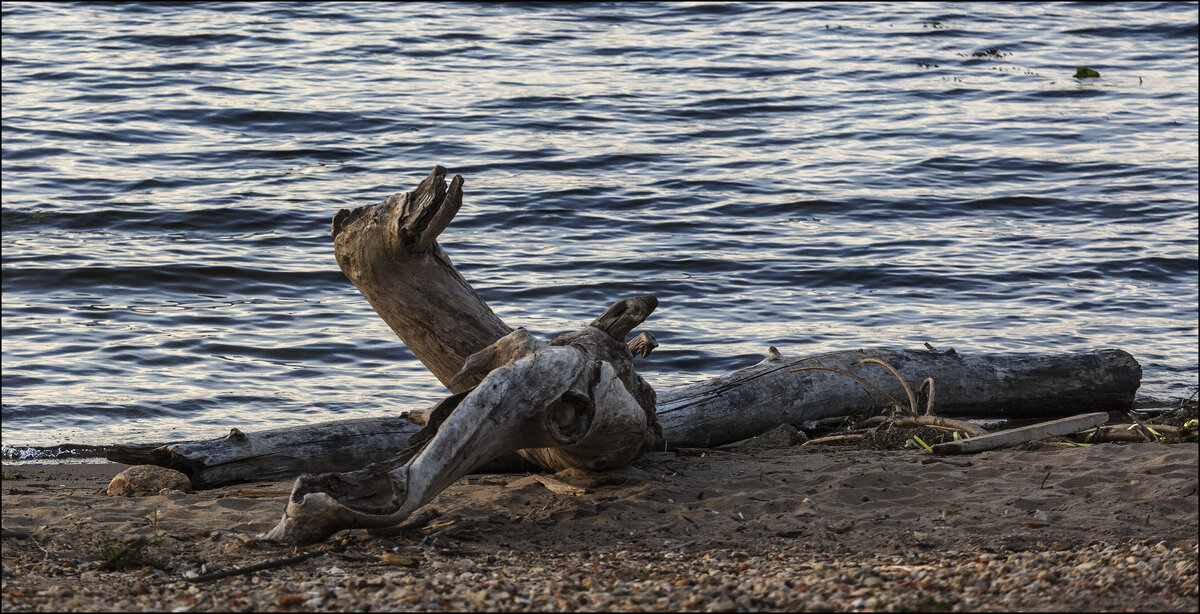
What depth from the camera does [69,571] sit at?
13.9 ft

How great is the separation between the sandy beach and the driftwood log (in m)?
0.19

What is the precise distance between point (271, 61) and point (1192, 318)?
15.3 m

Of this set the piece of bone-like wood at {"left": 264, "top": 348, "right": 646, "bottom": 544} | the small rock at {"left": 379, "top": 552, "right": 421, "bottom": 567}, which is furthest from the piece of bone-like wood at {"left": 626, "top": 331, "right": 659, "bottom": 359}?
the small rock at {"left": 379, "top": 552, "right": 421, "bottom": 567}

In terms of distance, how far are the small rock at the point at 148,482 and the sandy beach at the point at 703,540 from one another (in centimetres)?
11

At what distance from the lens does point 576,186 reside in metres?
14.1

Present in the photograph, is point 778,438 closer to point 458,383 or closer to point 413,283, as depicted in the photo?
point 458,383

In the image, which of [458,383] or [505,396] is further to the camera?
[458,383]

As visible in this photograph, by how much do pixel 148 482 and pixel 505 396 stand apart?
213 centimetres

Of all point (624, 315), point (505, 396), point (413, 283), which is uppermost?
point (413, 283)

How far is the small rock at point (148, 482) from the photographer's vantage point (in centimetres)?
575

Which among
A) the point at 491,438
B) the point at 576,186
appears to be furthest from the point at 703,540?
the point at 576,186

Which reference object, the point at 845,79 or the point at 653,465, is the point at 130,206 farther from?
the point at 845,79

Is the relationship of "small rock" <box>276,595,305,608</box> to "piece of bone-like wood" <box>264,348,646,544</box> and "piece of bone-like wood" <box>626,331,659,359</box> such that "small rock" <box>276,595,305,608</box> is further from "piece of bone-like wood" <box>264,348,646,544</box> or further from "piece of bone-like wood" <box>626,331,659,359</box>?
"piece of bone-like wood" <box>626,331,659,359</box>

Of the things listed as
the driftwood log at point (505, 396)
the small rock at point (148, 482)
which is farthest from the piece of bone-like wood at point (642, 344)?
the small rock at point (148, 482)
